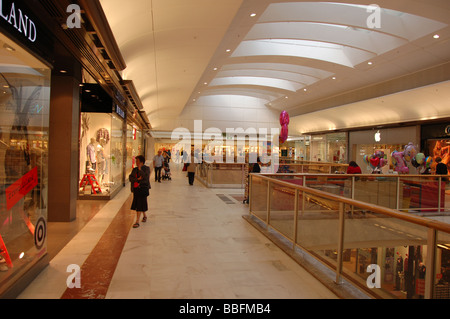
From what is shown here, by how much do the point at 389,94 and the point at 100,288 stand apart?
17.0 metres

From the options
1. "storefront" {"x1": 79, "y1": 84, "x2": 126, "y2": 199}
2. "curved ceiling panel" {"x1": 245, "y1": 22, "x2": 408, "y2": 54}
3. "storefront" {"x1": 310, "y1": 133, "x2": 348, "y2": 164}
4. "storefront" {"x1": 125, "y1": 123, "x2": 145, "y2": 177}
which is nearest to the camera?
"storefront" {"x1": 79, "y1": 84, "x2": 126, "y2": 199}

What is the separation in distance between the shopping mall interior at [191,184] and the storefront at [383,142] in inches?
76.8

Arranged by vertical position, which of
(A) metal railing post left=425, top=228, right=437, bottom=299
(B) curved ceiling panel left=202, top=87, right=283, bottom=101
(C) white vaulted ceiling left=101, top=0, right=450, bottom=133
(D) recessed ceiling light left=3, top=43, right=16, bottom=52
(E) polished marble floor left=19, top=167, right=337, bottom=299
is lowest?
(E) polished marble floor left=19, top=167, right=337, bottom=299

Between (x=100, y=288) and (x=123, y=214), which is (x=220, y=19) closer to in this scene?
(x=123, y=214)

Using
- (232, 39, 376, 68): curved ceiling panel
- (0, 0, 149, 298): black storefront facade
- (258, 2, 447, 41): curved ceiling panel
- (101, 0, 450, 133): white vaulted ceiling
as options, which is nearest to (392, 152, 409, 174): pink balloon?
(101, 0, 450, 133): white vaulted ceiling

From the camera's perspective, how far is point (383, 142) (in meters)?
20.0

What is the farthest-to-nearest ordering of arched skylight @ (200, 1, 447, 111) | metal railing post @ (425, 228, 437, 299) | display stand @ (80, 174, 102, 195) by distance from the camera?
arched skylight @ (200, 1, 447, 111) < display stand @ (80, 174, 102, 195) < metal railing post @ (425, 228, 437, 299)

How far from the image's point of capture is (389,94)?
1600 cm

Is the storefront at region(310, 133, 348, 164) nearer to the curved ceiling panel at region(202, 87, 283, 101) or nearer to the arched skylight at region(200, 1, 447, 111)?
the curved ceiling panel at region(202, 87, 283, 101)

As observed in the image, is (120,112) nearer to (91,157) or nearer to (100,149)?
(100,149)

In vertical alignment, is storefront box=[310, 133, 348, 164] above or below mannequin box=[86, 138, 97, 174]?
above

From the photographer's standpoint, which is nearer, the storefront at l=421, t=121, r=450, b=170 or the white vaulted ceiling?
the white vaulted ceiling

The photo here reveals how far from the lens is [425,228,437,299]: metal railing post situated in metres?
2.33

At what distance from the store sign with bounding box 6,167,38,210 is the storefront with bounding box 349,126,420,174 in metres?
15.0
